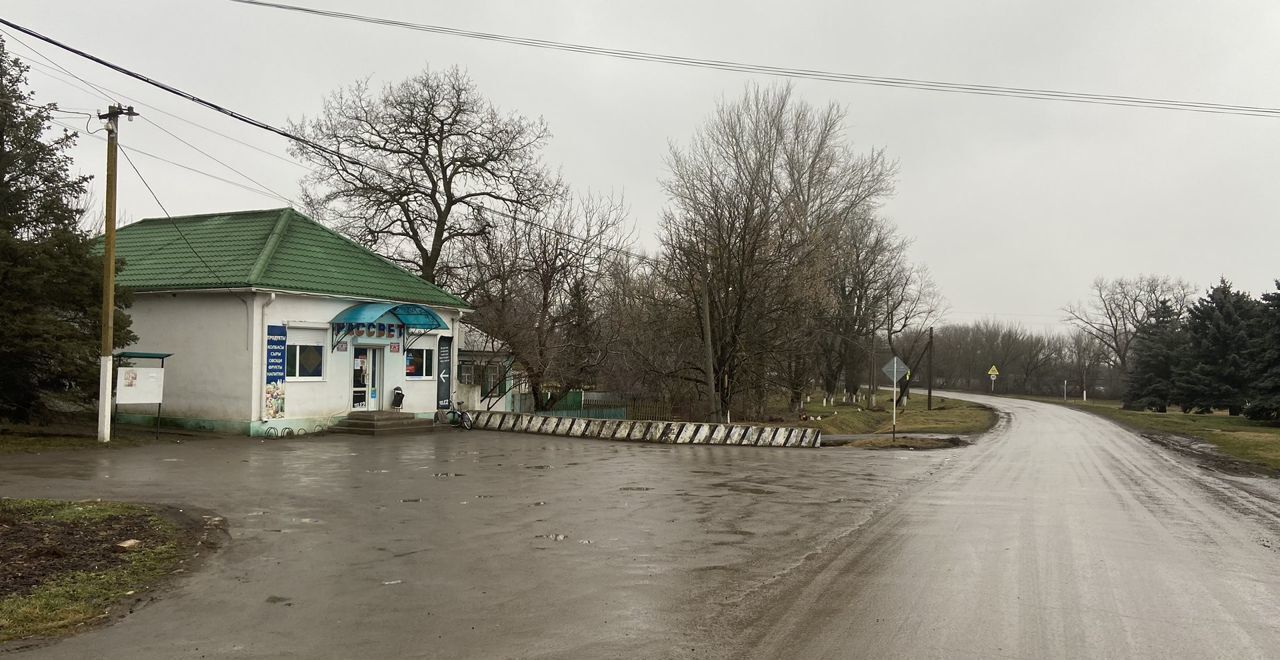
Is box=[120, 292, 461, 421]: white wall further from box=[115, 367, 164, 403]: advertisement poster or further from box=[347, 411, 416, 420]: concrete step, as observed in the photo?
box=[115, 367, 164, 403]: advertisement poster

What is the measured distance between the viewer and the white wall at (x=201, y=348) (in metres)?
20.8

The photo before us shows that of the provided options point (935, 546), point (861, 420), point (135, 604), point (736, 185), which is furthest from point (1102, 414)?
point (135, 604)

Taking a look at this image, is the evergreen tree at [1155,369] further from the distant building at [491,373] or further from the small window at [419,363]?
the small window at [419,363]

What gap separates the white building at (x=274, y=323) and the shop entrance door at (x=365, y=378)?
30 millimetres

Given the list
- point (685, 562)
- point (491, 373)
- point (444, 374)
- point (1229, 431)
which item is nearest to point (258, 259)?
point (444, 374)

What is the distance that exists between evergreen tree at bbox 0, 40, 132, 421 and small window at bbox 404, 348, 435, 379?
8178mm

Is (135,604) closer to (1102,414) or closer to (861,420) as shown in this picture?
(861,420)

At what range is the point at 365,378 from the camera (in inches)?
942

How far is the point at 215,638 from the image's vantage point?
18.3ft

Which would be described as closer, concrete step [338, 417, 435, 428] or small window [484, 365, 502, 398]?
concrete step [338, 417, 435, 428]

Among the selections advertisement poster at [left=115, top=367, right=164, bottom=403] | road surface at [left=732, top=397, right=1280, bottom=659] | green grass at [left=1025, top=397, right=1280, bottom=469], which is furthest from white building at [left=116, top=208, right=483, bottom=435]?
green grass at [left=1025, top=397, right=1280, bottom=469]

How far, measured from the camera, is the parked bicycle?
2598cm

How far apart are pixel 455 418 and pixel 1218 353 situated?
43.7 m

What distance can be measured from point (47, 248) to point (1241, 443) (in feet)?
112
